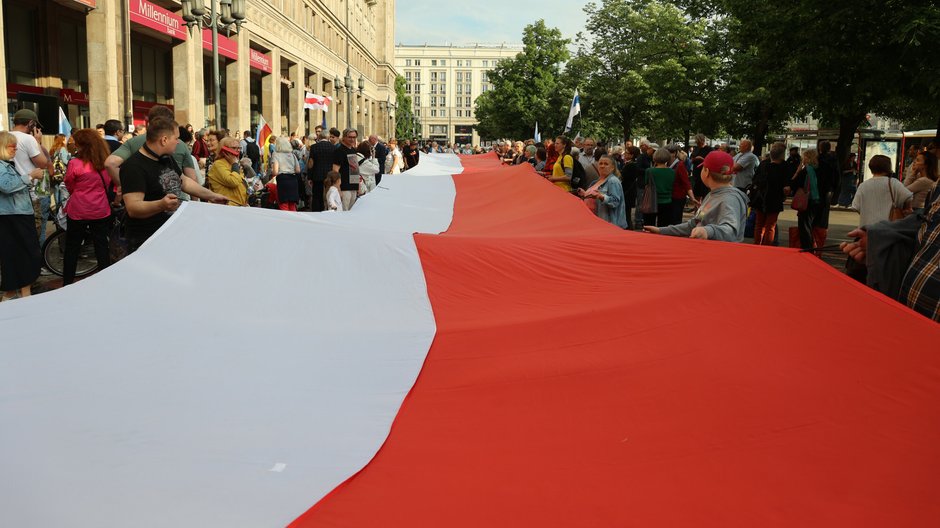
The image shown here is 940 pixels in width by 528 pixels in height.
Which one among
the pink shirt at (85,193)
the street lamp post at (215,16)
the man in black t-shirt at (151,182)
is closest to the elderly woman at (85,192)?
the pink shirt at (85,193)

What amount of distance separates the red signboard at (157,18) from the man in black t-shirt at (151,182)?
19.2 meters

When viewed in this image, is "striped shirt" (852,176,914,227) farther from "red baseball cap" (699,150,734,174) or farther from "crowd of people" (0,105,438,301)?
"crowd of people" (0,105,438,301)

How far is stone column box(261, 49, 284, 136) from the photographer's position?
128ft

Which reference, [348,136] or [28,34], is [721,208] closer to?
[348,136]

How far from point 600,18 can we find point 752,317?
44.8m

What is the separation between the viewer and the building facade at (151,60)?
71.2 ft

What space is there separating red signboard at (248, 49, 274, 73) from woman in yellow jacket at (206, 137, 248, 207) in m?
26.9

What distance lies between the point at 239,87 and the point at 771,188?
82.3 feet

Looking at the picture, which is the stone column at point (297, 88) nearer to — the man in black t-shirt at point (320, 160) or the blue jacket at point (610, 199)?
the man in black t-shirt at point (320, 160)

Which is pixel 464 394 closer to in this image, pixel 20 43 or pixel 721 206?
pixel 721 206

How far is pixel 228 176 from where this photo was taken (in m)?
9.34

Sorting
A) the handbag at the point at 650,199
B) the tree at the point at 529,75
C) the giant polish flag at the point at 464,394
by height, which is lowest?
the giant polish flag at the point at 464,394

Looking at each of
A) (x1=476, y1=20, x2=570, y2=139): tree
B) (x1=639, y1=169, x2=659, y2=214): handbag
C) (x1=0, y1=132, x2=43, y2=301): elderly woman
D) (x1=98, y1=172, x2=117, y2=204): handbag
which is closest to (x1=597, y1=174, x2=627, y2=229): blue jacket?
(x1=639, y1=169, x2=659, y2=214): handbag

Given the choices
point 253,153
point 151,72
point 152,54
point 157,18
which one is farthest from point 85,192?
point 152,54
